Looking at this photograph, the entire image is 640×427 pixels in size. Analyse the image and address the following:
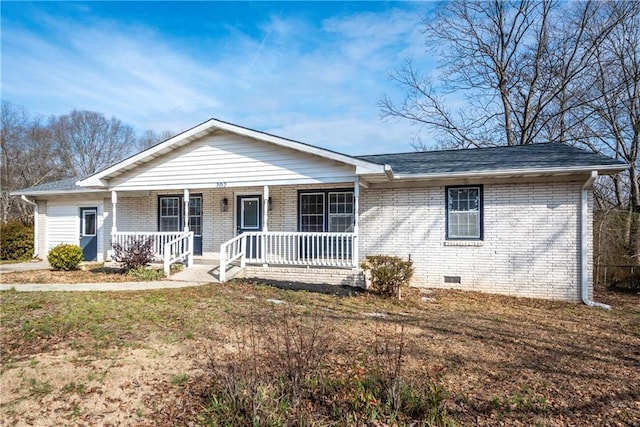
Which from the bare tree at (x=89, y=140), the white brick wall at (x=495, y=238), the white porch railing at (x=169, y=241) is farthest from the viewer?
the bare tree at (x=89, y=140)

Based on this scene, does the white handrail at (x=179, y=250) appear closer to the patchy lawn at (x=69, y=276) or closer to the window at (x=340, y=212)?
the patchy lawn at (x=69, y=276)

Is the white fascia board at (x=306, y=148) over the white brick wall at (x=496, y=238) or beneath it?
over

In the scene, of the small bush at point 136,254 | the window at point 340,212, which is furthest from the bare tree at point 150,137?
the window at point 340,212

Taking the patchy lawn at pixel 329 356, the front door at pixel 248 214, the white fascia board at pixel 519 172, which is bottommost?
the patchy lawn at pixel 329 356

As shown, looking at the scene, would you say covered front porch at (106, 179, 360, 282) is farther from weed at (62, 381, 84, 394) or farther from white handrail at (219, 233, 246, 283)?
weed at (62, 381, 84, 394)

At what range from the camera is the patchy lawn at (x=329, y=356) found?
3508 mm

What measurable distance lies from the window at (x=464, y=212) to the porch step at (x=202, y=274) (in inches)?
246

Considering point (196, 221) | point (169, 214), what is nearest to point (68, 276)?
point (169, 214)

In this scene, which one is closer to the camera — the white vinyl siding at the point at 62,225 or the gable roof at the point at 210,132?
the gable roof at the point at 210,132

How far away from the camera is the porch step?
Result: 10.2 m

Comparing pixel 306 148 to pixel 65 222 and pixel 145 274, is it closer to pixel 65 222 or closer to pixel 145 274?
pixel 145 274

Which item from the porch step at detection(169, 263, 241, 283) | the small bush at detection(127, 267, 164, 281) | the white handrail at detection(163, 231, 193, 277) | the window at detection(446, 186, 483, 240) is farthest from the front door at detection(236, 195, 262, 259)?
the window at detection(446, 186, 483, 240)

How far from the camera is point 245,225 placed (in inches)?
503

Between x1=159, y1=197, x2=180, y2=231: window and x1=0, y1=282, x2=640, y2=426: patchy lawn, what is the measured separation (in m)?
5.63
